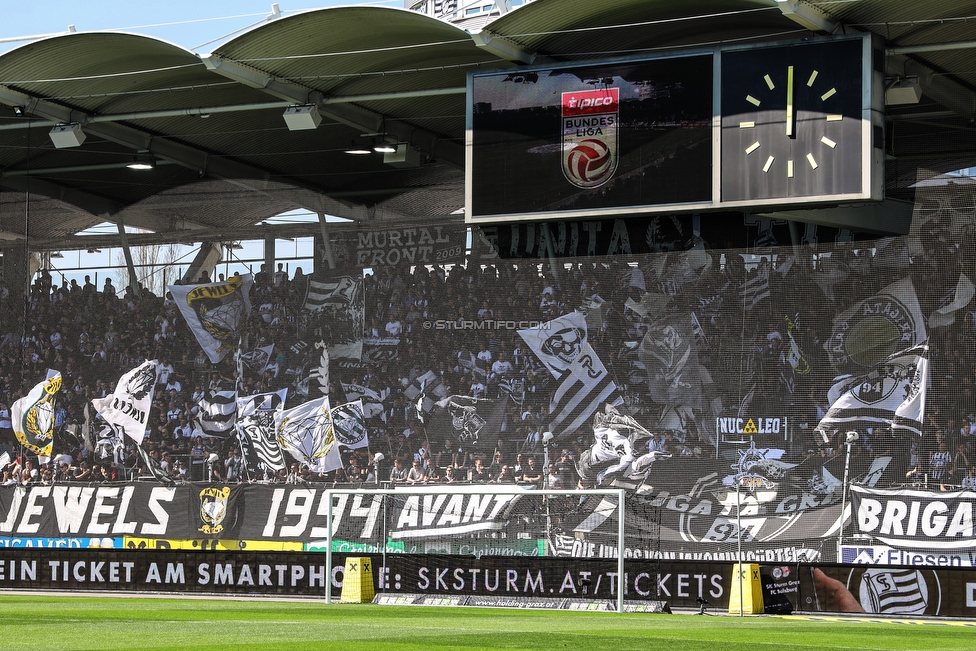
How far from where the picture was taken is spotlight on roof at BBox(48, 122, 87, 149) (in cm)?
2106

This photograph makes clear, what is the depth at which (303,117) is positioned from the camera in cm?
1938

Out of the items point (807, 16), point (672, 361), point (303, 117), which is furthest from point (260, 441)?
point (807, 16)

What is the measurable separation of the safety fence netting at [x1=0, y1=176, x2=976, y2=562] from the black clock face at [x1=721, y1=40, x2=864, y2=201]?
2.86 meters

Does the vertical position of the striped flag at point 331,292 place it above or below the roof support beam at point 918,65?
below

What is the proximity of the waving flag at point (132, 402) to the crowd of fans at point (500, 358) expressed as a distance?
0.51 ft

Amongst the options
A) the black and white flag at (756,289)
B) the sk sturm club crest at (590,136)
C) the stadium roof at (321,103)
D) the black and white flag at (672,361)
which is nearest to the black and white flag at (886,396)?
the black and white flag at (756,289)

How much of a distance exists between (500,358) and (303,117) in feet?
15.3

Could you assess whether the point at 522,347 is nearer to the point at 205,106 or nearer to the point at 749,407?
the point at 749,407

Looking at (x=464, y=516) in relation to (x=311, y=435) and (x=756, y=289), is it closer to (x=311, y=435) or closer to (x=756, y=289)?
(x=311, y=435)

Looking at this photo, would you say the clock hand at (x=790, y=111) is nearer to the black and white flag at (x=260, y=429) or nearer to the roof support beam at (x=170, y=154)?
the roof support beam at (x=170, y=154)

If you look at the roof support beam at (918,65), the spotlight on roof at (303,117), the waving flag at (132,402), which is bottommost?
the waving flag at (132,402)

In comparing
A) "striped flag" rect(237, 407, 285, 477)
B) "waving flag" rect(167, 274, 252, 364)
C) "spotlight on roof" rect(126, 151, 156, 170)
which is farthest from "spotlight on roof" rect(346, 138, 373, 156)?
"striped flag" rect(237, 407, 285, 477)

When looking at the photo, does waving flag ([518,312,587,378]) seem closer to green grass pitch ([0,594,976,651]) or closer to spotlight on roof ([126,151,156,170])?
green grass pitch ([0,594,976,651])

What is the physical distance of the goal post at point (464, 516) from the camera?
18562 millimetres
